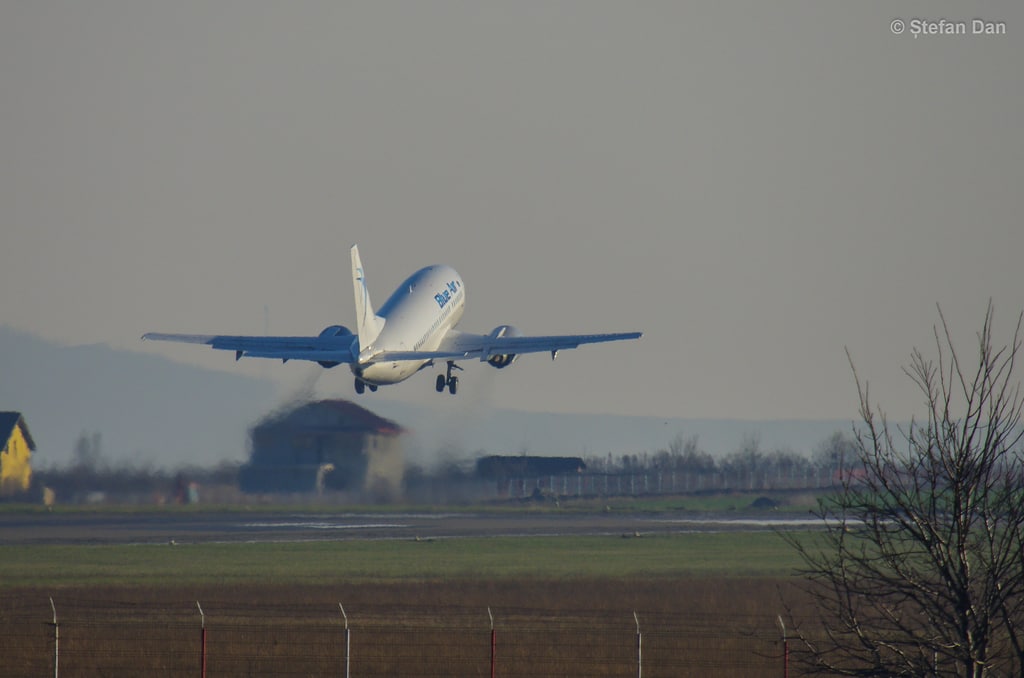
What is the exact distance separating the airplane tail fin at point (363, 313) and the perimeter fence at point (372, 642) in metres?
24.4

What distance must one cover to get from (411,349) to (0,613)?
111 ft

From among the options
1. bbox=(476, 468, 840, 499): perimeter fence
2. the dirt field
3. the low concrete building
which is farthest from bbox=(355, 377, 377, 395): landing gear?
bbox=(476, 468, 840, 499): perimeter fence

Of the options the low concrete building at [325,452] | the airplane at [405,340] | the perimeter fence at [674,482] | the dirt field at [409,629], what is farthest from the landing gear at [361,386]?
the perimeter fence at [674,482]

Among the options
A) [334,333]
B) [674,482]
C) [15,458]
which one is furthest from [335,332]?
[674,482]

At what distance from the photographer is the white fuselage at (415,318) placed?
70.4 metres

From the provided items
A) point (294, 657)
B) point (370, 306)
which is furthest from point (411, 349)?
point (294, 657)

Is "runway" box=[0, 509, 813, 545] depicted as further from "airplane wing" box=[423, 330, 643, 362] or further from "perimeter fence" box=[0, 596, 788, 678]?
"perimeter fence" box=[0, 596, 788, 678]

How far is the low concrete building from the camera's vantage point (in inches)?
3088

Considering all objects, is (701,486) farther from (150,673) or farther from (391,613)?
(150,673)

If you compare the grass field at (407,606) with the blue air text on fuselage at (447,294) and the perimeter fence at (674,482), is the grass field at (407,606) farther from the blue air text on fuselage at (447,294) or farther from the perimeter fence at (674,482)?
the perimeter fence at (674,482)

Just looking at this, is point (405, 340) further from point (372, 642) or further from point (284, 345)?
point (372, 642)

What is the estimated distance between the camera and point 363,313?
6950 cm

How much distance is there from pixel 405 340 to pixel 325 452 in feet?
35.0

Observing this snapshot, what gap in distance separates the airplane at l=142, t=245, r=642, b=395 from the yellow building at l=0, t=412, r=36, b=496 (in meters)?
14.8
